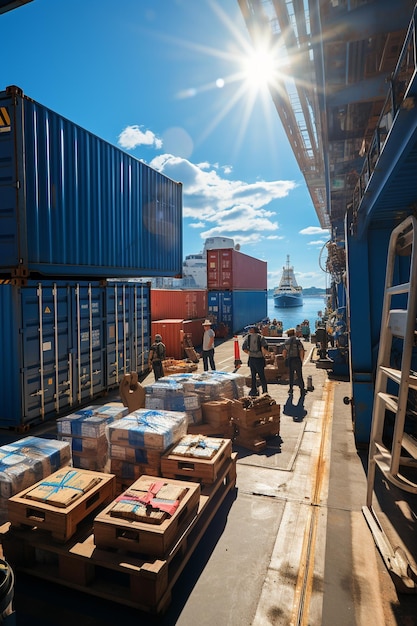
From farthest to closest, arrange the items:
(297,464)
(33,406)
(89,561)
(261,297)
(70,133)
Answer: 1. (261,297)
2. (70,133)
3. (33,406)
4. (297,464)
5. (89,561)

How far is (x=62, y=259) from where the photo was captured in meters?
8.65

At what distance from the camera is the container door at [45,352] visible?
25.6 ft

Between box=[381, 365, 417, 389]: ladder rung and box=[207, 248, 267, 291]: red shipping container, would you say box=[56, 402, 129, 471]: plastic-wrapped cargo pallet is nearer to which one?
box=[381, 365, 417, 389]: ladder rung

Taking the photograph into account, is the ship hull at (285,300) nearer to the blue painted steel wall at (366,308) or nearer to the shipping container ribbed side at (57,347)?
the shipping container ribbed side at (57,347)

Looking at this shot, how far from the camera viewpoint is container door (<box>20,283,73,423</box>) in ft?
25.6

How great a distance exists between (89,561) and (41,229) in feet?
21.9

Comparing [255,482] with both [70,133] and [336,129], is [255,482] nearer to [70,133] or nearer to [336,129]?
[70,133]

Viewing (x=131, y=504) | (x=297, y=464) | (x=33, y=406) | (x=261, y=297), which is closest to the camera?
(x=131, y=504)

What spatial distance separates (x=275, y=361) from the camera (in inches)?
484

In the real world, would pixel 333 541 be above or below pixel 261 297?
below

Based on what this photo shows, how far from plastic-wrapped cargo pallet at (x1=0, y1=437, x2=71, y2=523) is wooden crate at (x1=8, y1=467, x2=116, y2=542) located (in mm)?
213

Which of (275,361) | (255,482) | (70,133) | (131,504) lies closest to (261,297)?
(275,361)

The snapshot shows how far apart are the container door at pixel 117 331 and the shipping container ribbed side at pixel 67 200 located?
2.10 feet

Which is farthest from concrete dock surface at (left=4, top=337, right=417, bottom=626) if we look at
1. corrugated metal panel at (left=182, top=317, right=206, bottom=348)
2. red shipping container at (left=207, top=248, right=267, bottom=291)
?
red shipping container at (left=207, top=248, right=267, bottom=291)
